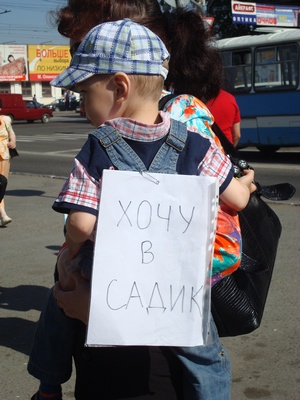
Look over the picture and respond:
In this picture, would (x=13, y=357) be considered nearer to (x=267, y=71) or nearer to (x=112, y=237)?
(x=112, y=237)

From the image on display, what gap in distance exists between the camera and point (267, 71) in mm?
16516

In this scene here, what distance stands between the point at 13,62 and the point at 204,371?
243 ft

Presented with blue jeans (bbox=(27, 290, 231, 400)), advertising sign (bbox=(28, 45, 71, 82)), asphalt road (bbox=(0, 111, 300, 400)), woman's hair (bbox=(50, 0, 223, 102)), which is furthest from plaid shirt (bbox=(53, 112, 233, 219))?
advertising sign (bbox=(28, 45, 71, 82))

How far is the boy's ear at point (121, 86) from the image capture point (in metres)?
1.79

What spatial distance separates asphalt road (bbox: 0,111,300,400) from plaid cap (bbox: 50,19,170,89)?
2491 mm

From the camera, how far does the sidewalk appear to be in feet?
13.1

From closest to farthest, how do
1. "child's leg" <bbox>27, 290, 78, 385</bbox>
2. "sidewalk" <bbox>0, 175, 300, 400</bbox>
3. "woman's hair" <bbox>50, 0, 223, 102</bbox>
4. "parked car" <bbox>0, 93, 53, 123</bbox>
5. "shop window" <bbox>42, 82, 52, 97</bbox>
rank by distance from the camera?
"child's leg" <bbox>27, 290, 78, 385</bbox>, "woman's hair" <bbox>50, 0, 223, 102</bbox>, "sidewalk" <bbox>0, 175, 300, 400</bbox>, "parked car" <bbox>0, 93, 53, 123</bbox>, "shop window" <bbox>42, 82, 52, 97</bbox>

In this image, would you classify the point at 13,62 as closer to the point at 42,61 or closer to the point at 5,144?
the point at 42,61

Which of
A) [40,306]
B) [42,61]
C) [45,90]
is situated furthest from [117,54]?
[45,90]

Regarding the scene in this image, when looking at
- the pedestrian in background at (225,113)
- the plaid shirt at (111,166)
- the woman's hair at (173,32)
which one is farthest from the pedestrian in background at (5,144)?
the plaid shirt at (111,166)

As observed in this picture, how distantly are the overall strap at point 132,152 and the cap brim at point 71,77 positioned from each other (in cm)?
15

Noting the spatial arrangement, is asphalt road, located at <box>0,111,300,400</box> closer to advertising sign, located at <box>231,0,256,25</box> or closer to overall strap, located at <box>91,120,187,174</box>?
overall strap, located at <box>91,120,187,174</box>

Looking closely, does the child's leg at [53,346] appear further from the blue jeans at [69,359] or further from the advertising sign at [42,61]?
the advertising sign at [42,61]

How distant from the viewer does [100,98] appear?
5.99 ft
